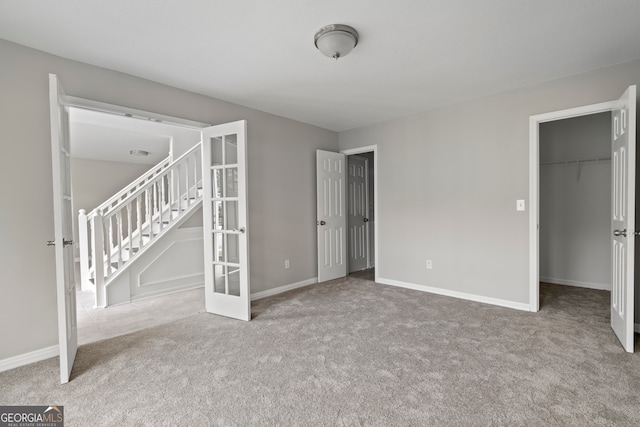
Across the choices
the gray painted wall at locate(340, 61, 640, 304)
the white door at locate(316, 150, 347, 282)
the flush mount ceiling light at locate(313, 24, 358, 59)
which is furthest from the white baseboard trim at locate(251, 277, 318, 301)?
the flush mount ceiling light at locate(313, 24, 358, 59)

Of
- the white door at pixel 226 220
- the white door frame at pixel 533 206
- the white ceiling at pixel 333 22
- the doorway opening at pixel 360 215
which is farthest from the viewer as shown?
the doorway opening at pixel 360 215

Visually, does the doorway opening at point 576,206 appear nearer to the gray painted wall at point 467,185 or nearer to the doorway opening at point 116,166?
the gray painted wall at point 467,185

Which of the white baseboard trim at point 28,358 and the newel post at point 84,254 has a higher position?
the newel post at point 84,254

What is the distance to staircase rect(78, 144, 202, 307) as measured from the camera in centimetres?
390

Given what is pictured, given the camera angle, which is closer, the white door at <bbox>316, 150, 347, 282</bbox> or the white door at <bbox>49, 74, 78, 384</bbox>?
the white door at <bbox>49, 74, 78, 384</bbox>

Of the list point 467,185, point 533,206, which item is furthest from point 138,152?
point 533,206

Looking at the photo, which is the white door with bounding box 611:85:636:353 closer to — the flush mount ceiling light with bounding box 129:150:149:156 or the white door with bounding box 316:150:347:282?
the white door with bounding box 316:150:347:282

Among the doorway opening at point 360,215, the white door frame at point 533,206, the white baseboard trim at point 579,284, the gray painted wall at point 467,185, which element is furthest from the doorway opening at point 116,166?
the white baseboard trim at point 579,284

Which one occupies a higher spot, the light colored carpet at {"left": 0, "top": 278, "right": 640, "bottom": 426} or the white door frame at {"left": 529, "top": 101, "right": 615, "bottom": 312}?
the white door frame at {"left": 529, "top": 101, "right": 615, "bottom": 312}

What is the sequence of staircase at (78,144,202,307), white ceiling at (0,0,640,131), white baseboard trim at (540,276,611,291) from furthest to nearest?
1. white baseboard trim at (540,276,611,291)
2. staircase at (78,144,202,307)
3. white ceiling at (0,0,640,131)

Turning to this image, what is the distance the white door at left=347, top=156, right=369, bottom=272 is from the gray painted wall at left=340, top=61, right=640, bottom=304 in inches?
34.5

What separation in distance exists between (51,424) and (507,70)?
431cm

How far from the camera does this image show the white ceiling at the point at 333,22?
196 cm

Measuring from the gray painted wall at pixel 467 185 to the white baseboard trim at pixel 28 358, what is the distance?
377 cm
